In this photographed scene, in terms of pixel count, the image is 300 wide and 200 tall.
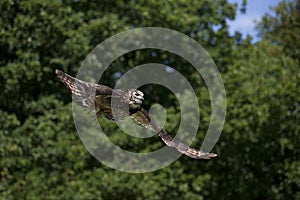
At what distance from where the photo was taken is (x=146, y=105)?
1231cm

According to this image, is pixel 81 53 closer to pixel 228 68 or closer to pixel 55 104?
pixel 55 104

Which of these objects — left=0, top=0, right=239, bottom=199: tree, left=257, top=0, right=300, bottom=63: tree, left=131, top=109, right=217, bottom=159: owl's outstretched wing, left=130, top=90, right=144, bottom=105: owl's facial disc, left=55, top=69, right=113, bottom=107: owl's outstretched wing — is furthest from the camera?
left=257, top=0, right=300, bottom=63: tree

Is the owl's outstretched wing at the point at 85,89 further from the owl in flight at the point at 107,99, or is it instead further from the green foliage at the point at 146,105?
the green foliage at the point at 146,105

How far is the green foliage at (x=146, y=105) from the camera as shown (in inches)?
453

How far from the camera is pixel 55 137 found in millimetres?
11750

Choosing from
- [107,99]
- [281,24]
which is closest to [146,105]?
[107,99]

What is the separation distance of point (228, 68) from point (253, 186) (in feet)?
7.20

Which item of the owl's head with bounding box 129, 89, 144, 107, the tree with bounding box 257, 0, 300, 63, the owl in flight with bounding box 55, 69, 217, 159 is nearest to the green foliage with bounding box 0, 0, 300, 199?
the tree with bounding box 257, 0, 300, 63

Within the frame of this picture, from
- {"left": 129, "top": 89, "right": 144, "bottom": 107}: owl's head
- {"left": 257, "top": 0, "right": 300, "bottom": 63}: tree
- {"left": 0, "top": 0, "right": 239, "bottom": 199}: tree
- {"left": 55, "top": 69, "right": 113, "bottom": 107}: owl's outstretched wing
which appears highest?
{"left": 257, "top": 0, "right": 300, "bottom": 63}: tree

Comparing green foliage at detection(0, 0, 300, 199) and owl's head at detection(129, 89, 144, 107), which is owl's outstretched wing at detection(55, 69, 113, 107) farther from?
green foliage at detection(0, 0, 300, 199)

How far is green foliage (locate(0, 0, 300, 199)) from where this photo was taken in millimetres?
11500

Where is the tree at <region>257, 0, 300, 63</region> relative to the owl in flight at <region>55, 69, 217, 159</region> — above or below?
above

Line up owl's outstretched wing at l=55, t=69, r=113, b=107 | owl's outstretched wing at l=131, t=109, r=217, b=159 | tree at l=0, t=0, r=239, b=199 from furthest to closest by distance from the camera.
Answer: tree at l=0, t=0, r=239, b=199
owl's outstretched wing at l=131, t=109, r=217, b=159
owl's outstretched wing at l=55, t=69, r=113, b=107

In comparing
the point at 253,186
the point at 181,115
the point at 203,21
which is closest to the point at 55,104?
the point at 181,115
